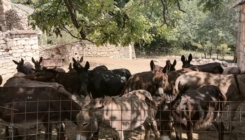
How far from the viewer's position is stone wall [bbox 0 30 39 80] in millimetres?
17344

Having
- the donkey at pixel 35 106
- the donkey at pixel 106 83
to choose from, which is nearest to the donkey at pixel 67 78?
the donkey at pixel 106 83

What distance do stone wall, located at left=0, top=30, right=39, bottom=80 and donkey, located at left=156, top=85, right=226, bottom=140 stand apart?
13.3 m

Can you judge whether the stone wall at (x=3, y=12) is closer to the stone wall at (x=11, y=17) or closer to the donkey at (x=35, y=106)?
the stone wall at (x=11, y=17)

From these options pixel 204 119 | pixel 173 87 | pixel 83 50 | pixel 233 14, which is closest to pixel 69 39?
pixel 83 50

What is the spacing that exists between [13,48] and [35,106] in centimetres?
1259

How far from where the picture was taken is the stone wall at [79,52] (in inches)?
907

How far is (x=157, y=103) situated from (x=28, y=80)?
3.82 metres

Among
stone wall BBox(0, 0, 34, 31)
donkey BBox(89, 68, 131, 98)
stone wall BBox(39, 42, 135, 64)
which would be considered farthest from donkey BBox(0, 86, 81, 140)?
stone wall BBox(0, 0, 34, 31)

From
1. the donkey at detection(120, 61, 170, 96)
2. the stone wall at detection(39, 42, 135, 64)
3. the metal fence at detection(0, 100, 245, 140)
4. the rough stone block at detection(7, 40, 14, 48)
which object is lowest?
the metal fence at detection(0, 100, 245, 140)

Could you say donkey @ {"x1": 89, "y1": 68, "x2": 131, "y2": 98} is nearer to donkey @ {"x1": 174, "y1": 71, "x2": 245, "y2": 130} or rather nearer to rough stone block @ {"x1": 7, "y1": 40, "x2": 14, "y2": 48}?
donkey @ {"x1": 174, "y1": 71, "x2": 245, "y2": 130}

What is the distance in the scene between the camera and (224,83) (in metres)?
7.58

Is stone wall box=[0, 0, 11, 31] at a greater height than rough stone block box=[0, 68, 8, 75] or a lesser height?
greater

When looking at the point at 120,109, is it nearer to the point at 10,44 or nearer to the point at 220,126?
the point at 220,126

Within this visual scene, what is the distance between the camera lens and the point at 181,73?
8695 millimetres
